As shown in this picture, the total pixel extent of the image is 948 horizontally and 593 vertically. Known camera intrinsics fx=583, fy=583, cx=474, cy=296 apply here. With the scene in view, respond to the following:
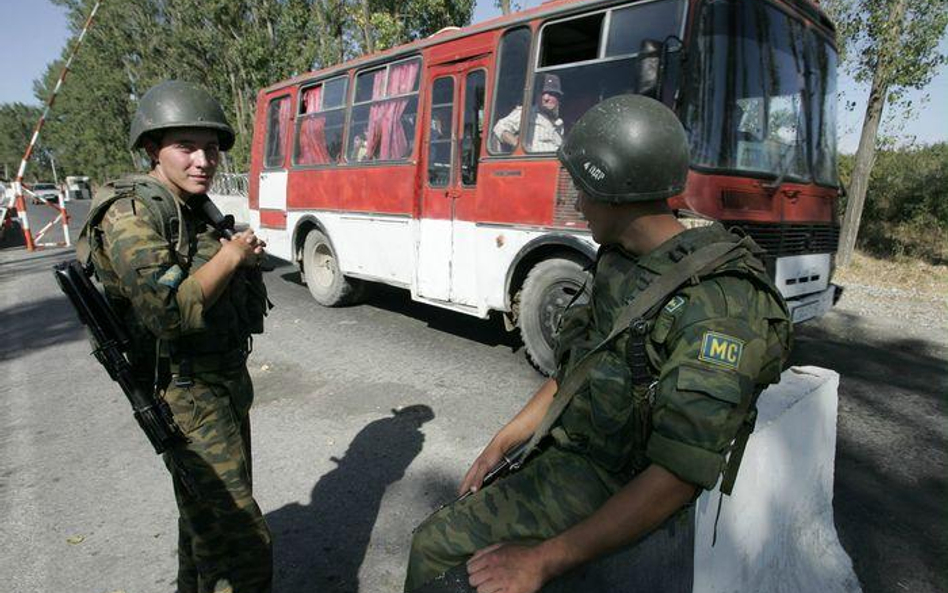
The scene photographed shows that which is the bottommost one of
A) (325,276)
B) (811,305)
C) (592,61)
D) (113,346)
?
(325,276)

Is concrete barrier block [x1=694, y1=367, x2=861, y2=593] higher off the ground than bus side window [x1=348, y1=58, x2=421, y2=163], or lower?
lower

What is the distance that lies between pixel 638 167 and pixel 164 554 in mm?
2525

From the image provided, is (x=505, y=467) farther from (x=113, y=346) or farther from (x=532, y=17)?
(x=532, y=17)

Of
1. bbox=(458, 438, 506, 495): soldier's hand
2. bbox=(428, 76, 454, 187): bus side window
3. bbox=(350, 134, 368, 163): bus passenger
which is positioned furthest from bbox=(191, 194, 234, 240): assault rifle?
bbox=(350, 134, 368, 163): bus passenger

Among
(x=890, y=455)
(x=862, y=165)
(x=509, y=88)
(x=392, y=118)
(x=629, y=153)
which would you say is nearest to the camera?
(x=629, y=153)

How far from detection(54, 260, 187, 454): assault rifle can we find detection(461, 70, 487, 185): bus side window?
372cm

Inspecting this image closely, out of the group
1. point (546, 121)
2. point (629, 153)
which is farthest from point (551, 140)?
point (629, 153)

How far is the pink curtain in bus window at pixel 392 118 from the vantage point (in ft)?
19.2

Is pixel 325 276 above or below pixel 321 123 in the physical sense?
below

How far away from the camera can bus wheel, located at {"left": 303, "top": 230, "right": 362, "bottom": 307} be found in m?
7.08

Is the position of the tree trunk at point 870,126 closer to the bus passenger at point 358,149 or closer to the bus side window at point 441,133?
the bus side window at point 441,133

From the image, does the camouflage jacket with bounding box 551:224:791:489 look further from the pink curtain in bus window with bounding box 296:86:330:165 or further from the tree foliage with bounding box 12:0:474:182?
the tree foliage with bounding box 12:0:474:182

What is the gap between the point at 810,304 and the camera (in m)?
4.47

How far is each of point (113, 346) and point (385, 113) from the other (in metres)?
4.89
